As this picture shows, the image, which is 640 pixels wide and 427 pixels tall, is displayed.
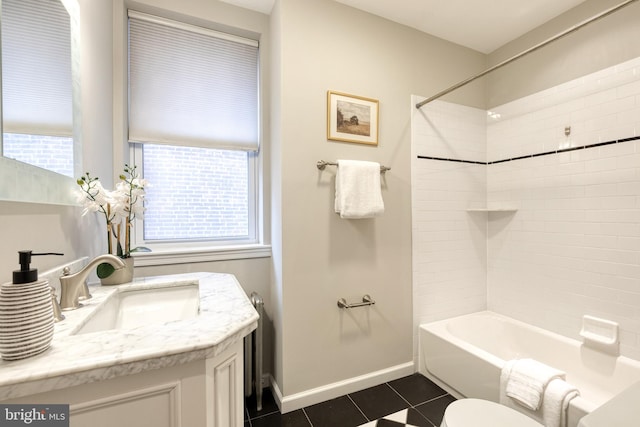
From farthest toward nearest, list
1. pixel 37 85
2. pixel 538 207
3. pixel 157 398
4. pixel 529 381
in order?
1. pixel 538 207
2. pixel 529 381
3. pixel 37 85
4. pixel 157 398

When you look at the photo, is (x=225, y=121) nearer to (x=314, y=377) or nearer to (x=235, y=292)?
(x=235, y=292)

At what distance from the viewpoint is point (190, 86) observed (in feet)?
5.83

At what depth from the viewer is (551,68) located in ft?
6.40

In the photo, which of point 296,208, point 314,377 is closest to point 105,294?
point 296,208

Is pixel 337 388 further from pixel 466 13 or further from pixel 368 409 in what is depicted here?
pixel 466 13

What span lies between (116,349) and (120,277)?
2.49 feet

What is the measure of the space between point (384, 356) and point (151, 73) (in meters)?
2.44

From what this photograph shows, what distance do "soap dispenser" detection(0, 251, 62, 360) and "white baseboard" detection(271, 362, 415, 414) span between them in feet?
4.54

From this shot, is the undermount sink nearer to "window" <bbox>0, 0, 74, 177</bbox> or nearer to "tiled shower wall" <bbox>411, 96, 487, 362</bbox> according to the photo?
"window" <bbox>0, 0, 74, 177</bbox>

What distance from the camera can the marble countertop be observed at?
1.76ft

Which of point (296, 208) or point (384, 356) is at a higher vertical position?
point (296, 208)

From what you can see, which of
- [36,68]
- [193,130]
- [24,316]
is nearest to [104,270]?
[24,316]

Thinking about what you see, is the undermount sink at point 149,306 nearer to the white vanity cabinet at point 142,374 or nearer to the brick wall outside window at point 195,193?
the white vanity cabinet at point 142,374
